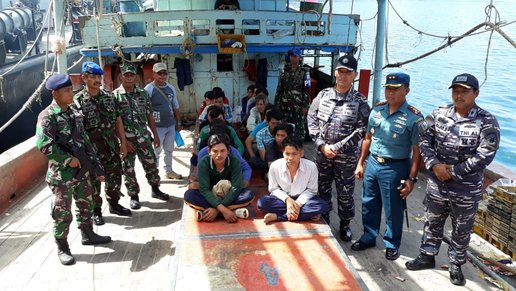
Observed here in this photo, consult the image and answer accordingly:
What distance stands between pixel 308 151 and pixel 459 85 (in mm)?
4083

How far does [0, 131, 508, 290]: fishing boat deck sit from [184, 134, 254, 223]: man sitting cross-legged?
0.13 meters

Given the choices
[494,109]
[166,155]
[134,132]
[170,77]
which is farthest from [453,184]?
[494,109]

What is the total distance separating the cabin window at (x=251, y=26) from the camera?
7.26m

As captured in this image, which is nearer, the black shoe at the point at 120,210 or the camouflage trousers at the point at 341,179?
the camouflage trousers at the point at 341,179

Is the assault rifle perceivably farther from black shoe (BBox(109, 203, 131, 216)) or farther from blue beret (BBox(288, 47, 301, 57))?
blue beret (BBox(288, 47, 301, 57))

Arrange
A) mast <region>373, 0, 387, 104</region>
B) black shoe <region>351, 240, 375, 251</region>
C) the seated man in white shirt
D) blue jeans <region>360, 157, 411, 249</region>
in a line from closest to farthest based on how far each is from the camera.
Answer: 1. blue jeans <region>360, 157, 411, 249</region>
2. the seated man in white shirt
3. black shoe <region>351, 240, 375, 251</region>
4. mast <region>373, 0, 387, 104</region>

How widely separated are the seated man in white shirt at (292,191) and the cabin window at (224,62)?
462 cm

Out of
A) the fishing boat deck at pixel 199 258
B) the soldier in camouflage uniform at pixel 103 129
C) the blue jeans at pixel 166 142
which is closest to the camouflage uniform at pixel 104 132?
the soldier in camouflage uniform at pixel 103 129

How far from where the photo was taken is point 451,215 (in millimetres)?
3566

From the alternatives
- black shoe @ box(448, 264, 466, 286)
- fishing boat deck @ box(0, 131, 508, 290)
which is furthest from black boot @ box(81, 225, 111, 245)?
black shoe @ box(448, 264, 466, 286)

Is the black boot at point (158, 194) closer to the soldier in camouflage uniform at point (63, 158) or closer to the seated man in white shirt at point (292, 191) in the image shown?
the soldier in camouflage uniform at point (63, 158)

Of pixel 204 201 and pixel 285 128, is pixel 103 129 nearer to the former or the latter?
pixel 204 201

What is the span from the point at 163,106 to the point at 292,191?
235 centimetres

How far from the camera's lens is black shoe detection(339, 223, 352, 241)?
4.31 metres
